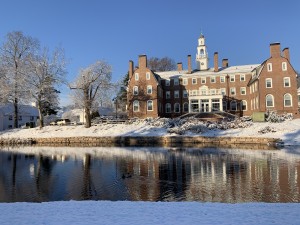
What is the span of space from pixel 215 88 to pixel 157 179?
42343 mm

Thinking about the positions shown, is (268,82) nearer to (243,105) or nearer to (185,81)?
(243,105)

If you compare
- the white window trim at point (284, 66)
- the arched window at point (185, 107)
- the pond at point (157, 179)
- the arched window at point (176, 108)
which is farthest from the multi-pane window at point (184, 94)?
the pond at point (157, 179)

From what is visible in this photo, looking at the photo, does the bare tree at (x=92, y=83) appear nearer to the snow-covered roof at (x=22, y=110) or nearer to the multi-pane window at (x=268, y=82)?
the snow-covered roof at (x=22, y=110)

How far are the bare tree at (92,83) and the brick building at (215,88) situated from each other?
9165 millimetres

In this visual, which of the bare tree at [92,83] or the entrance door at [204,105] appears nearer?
the bare tree at [92,83]

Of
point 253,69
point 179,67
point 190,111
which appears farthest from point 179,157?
point 179,67

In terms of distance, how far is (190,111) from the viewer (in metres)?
53.0

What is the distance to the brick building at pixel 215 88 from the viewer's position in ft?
155

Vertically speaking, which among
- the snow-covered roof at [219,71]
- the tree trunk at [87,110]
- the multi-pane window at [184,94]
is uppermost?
the snow-covered roof at [219,71]

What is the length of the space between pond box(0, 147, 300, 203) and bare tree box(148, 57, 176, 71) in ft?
189

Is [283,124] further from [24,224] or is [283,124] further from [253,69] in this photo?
[24,224]

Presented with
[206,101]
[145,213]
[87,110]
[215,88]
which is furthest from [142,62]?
[145,213]

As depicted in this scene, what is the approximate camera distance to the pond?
1248cm

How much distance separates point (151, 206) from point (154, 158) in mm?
14063
